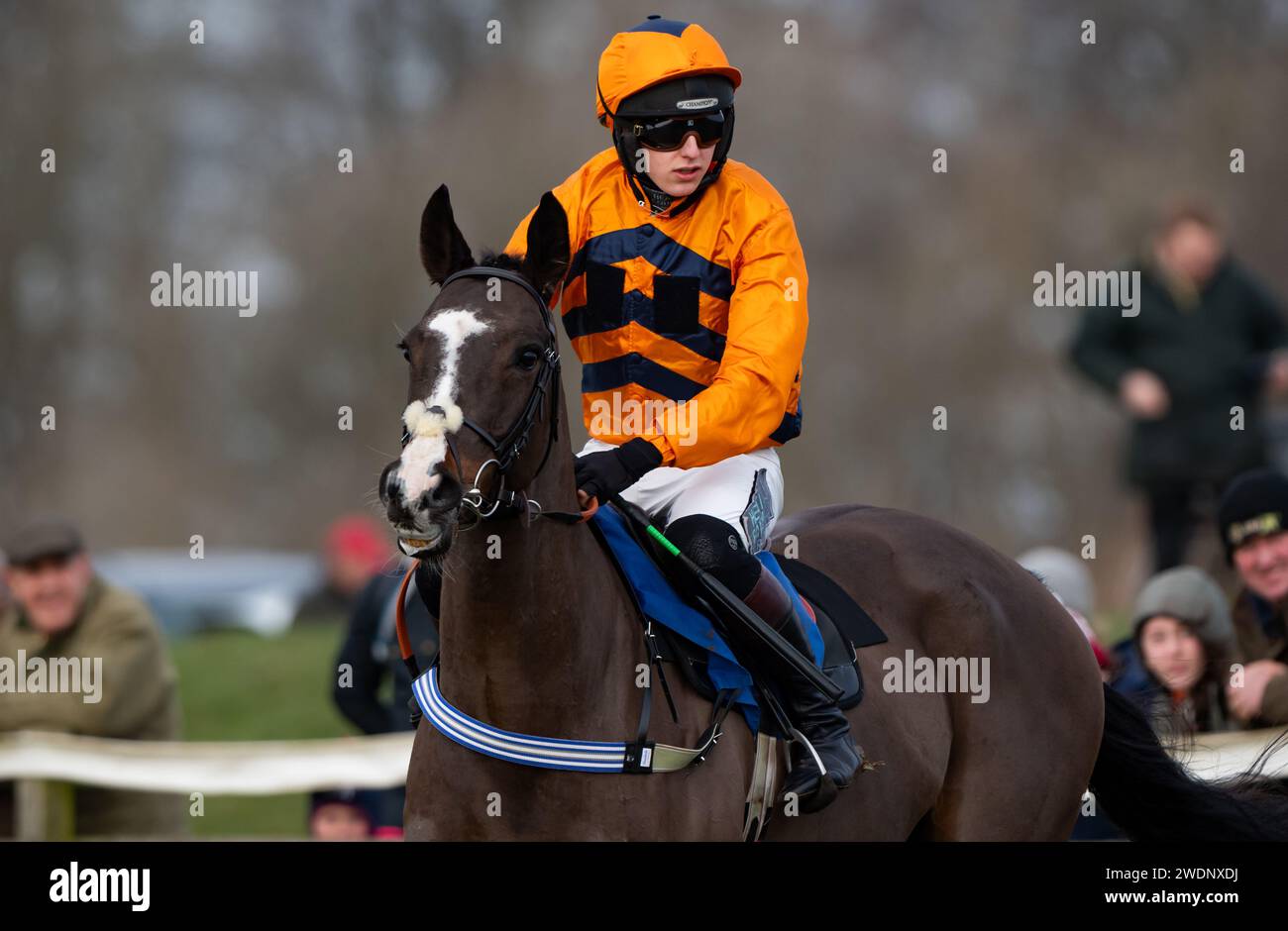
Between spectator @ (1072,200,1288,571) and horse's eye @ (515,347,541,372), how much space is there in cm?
579

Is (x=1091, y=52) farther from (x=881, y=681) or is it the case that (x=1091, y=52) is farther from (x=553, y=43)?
(x=881, y=681)

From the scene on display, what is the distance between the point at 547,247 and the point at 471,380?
0.52 meters

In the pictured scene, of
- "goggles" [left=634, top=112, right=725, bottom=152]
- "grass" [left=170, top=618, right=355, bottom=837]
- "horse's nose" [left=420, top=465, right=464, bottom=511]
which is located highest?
"goggles" [left=634, top=112, right=725, bottom=152]

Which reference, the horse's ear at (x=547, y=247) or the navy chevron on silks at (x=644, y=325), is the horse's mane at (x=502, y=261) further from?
the navy chevron on silks at (x=644, y=325)

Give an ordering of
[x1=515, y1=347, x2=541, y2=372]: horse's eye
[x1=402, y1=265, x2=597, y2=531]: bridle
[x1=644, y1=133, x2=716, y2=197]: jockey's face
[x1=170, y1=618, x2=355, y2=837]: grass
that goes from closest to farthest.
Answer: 1. [x1=402, y1=265, x2=597, y2=531]: bridle
2. [x1=515, y1=347, x2=541, y2=372]: horse's eye
3. [x1=644, y1=133, x2=716, y2=197]: jockey's face
4. [x1=170, y1=618, x2=355, y2=837]: grass

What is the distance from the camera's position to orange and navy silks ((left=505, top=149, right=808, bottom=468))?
4.75 m

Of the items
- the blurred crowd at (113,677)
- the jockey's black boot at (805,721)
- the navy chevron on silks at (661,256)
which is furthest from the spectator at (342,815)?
the navy chevron on silks at (661,256)

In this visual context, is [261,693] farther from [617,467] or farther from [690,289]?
[617,467]

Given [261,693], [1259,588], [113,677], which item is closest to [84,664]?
[113,677]

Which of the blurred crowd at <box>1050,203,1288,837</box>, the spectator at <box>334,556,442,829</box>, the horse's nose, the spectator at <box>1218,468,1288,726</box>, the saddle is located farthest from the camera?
the blurred crowd at <box>1050,203,1288,837</box>

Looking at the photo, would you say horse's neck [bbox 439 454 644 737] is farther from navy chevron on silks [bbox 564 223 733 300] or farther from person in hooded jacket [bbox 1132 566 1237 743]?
person in hooded jacket [bbox 1132 566 1237 743]

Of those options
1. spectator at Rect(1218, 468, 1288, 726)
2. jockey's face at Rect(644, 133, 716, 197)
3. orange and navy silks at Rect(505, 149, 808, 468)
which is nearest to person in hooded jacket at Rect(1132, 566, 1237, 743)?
spectator at Rect(1218, 468, 1288, 726)

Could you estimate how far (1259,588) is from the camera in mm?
6992

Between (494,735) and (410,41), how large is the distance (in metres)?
17.2
